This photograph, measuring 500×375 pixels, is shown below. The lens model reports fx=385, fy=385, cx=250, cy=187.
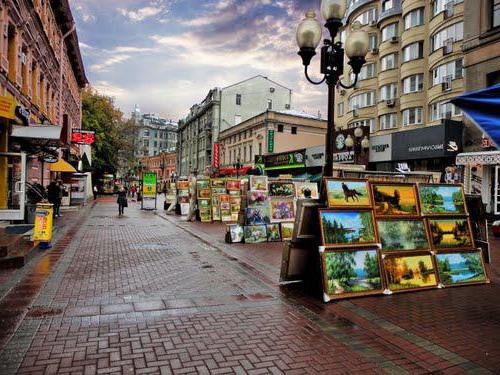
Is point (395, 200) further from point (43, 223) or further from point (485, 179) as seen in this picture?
point (485, 179)

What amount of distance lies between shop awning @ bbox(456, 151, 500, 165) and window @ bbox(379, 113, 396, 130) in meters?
12.1

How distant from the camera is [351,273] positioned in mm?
6402

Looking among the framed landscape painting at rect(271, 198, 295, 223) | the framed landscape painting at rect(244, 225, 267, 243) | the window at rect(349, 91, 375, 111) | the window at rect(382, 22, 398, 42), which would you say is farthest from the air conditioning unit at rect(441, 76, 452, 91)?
the framed landscape painting at rect(244, 225, 267, 243)

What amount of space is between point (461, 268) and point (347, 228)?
2.65 meters

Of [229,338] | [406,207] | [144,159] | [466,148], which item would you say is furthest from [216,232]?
[144,159]

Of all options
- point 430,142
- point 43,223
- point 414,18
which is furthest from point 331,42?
point 414,18

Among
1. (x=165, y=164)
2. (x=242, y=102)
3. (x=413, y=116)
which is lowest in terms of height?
(x=413, y=116)

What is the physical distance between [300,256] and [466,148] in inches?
701

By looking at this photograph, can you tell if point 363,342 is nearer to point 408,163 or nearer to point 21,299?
point 21,299

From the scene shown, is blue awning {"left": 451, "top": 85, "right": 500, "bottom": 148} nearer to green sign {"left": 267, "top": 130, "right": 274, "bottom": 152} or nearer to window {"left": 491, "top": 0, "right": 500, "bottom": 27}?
window {"left": 491, "top": 0, "right": 500, "bottom": 27}

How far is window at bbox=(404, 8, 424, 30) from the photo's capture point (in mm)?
29078

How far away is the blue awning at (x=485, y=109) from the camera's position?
170 inches

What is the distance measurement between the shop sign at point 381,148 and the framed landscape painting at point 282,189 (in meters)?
14.9

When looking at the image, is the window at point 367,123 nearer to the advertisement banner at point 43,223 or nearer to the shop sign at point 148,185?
the shop sign at point 148,185
